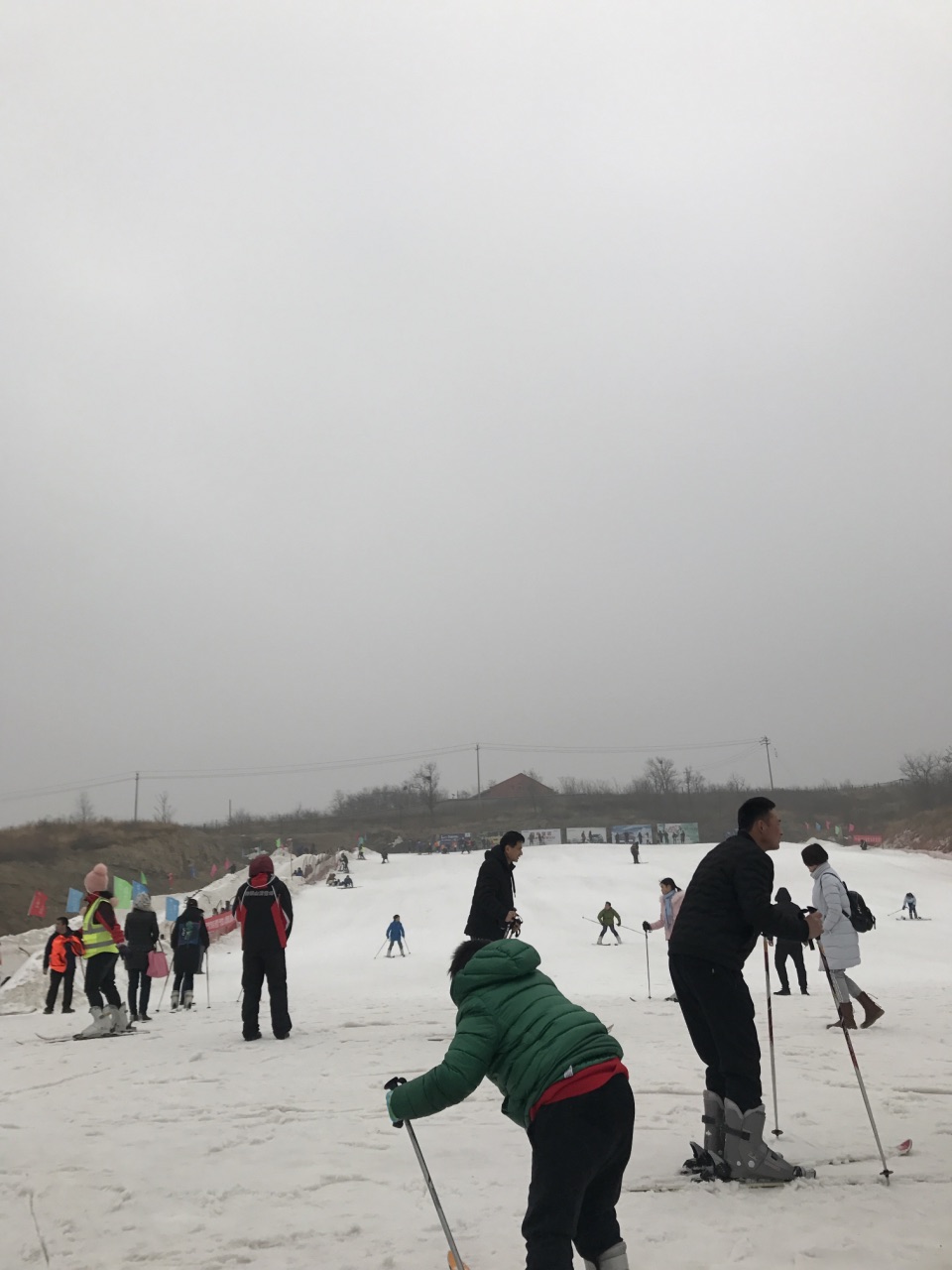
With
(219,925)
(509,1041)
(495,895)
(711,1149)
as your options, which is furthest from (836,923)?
(219,925)

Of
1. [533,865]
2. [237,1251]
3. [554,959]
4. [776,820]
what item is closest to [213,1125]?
[237,1251]

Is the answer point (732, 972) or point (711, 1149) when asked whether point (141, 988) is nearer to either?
point (711, 1149)

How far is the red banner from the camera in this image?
25344 millimetres

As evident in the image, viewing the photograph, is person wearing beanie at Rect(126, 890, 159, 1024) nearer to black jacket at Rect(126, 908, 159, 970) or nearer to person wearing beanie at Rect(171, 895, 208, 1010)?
black jacket at Rect(126, 908, 159, 970)

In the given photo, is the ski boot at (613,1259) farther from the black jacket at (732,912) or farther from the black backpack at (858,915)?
the black backpack at (858,915)

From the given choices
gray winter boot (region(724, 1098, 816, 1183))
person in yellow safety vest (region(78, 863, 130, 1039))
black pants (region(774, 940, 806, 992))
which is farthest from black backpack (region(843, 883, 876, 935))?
person in yellow safety vest (region(78, 863, 130, 1039))

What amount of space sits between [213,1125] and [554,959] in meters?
14.3

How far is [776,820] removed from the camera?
16.7 ft

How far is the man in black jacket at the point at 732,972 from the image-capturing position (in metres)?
4.56

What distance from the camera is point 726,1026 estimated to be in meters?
4.73

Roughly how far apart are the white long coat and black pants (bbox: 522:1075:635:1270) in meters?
6.93

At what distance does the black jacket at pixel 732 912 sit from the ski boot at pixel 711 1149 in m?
0.69

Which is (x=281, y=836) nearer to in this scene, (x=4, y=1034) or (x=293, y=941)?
(x=293, y=941)

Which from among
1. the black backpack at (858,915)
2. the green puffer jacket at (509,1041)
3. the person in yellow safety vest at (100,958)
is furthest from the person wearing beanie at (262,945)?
the green puffer jacket at (509,1041)
